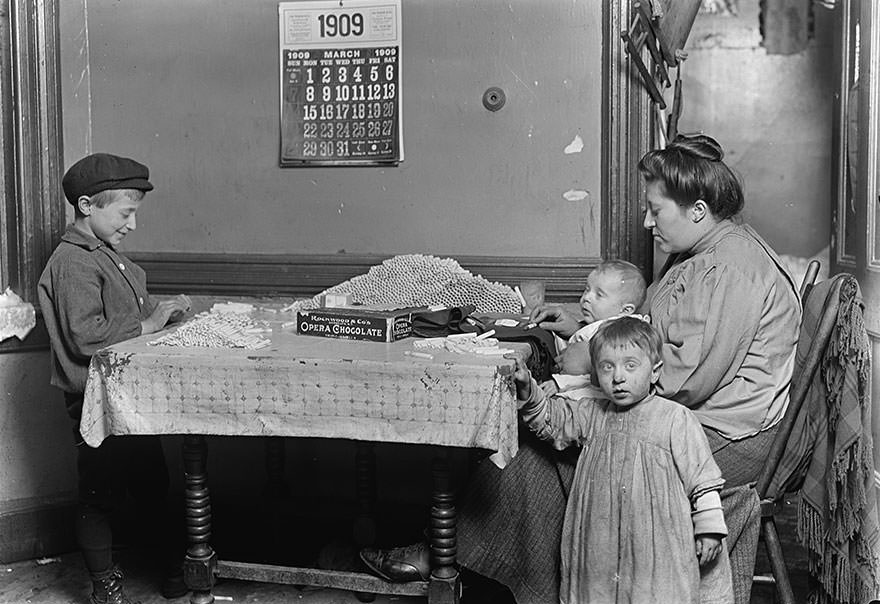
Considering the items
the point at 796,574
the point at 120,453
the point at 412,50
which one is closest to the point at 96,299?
the point at 120,453

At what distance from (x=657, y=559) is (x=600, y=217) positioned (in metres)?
1.43

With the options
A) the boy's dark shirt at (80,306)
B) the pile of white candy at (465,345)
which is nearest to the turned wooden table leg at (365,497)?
the pile of white candy at (465,345)

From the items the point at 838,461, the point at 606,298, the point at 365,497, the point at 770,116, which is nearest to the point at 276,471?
the point at 365,497

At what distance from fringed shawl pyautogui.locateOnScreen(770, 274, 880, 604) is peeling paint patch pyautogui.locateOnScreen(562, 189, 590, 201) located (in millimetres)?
1028

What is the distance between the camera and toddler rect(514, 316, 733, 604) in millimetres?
2607

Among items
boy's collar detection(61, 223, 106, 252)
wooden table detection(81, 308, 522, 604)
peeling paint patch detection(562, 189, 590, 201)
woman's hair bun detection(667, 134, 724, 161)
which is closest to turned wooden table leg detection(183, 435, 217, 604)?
wooden table detection(81, 308, 522, 604)

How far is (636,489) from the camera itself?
2.64 metres

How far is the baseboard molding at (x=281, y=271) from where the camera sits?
3.70m

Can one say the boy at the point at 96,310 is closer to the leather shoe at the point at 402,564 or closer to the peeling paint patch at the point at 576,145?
the leather shoe at the point at 402,564

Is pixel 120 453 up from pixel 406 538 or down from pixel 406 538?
up

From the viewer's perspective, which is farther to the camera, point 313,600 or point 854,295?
point 313,600

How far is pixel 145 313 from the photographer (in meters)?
3.24

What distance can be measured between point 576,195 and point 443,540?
1.43m

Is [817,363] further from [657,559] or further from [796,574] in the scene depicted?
[796,574]
